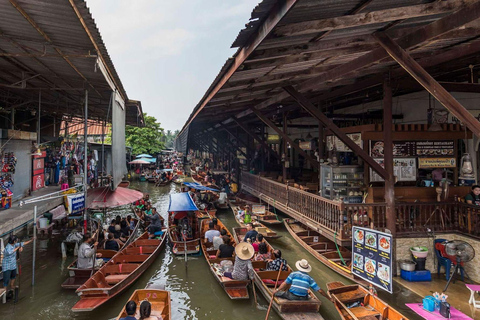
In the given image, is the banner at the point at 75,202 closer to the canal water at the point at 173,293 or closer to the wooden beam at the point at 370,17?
the canal water at the point at 173,293

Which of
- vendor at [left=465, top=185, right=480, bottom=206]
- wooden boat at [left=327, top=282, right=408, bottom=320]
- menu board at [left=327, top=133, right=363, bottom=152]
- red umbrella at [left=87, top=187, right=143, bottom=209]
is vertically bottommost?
wooden boat at [left=327, top=282, right=408, bottom=320]

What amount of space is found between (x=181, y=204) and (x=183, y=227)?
3.26 ft

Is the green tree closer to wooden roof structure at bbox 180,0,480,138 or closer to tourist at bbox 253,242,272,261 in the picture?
tourist at bbox 253,242,272,261

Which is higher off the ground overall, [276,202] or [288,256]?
[276,202]

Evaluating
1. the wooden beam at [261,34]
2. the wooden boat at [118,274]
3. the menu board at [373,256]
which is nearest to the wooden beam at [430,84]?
the wooden beam at [261,34]

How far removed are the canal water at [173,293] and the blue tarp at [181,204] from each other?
175 centimetres

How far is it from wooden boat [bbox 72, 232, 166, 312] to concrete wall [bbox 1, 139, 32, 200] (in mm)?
4929

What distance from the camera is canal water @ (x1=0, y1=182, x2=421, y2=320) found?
6.62 metres

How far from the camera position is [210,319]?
657cm

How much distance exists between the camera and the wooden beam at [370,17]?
12.9 feet

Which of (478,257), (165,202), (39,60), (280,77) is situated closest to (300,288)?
(478,257)

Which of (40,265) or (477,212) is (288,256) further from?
(40,265)

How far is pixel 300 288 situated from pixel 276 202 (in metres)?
7.19

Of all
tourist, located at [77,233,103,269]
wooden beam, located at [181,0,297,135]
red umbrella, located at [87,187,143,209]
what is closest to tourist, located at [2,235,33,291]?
tourist, located at [77,233,103,269]
